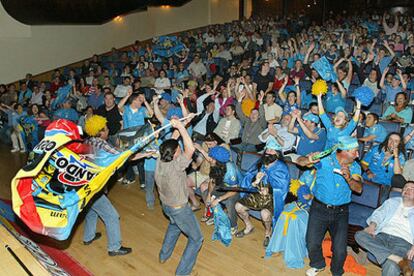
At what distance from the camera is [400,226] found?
3.55m

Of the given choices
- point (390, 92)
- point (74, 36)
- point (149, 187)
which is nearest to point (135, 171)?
point (149, 187)

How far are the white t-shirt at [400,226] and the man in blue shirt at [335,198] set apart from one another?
0.38 meters

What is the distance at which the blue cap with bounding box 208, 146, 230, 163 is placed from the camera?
4.34m

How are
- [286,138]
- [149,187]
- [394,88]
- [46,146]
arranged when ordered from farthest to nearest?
[394,88]
[286,138]
[149,187]
[46,146]

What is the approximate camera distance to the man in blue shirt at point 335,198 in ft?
11.3

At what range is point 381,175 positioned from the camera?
4523 mm

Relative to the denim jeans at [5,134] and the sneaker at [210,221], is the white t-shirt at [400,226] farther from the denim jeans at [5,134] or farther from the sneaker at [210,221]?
the denim jeans at [5,134]

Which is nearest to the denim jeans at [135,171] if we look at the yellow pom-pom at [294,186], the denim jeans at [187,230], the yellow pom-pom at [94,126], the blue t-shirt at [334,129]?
the yellow pom-pom at [94,126]

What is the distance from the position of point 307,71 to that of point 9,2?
28.3 ft

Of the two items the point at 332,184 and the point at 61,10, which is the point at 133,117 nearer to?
the point at 332,184

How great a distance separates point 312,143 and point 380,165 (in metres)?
0.94

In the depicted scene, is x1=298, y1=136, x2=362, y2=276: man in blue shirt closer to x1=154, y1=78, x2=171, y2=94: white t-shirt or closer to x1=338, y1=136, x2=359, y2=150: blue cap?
x1=338, y1=136, x2=359, y2=150: blue cap

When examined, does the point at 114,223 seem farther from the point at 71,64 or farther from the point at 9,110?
the point at 71,64

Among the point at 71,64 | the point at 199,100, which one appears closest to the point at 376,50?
the point at 199,100
